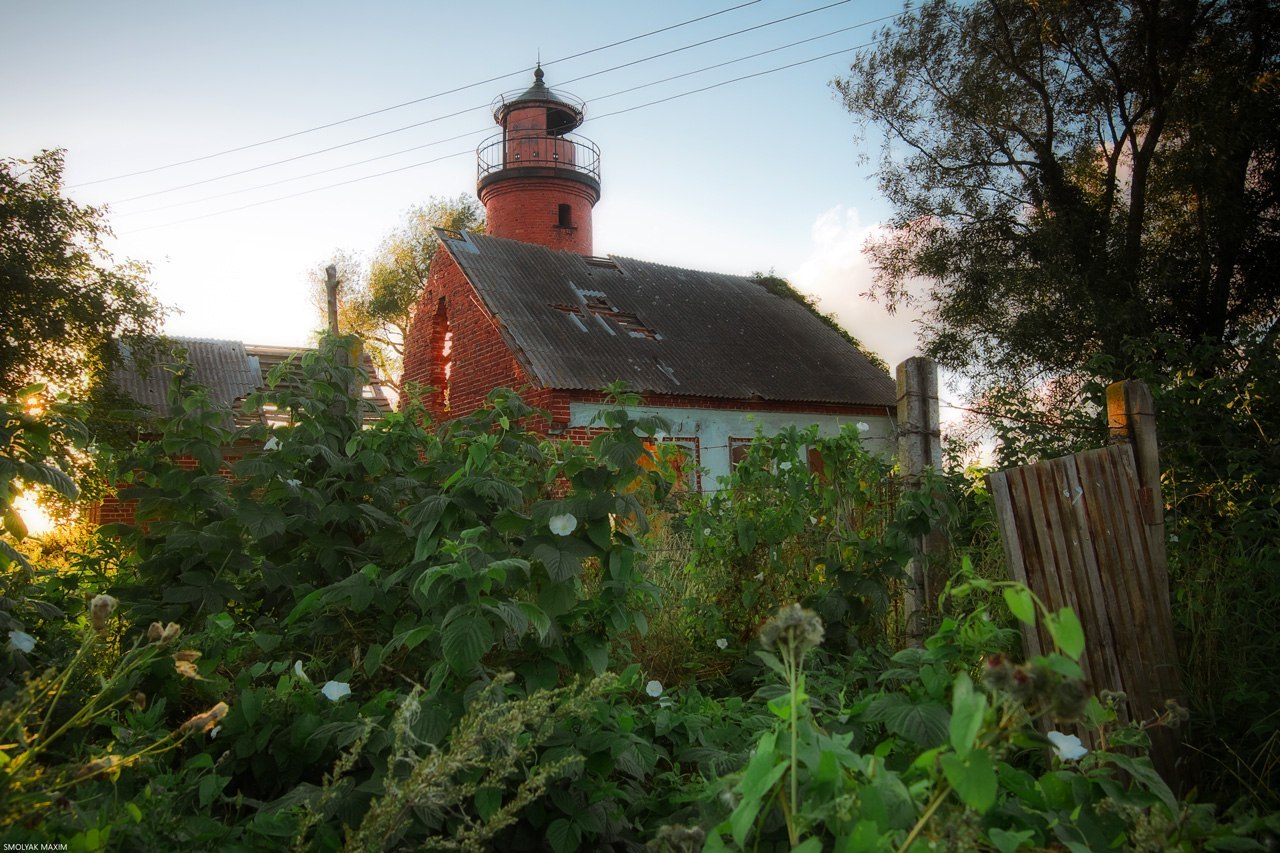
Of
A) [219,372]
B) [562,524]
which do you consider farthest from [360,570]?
[219,372]

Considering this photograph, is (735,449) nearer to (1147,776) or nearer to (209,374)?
(209,374)

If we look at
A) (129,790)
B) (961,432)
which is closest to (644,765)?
(129,790)

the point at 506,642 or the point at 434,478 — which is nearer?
the point at 506,642

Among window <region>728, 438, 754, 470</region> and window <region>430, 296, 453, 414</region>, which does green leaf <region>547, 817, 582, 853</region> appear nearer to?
window <region>728, 438, 754, 470</region>

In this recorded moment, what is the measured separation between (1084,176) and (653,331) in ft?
22.7

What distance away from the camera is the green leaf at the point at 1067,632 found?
3.63 ft

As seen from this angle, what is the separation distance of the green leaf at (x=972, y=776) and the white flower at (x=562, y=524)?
169 centimetres

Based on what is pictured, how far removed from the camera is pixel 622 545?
2.88 meters

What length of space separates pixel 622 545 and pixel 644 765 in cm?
70

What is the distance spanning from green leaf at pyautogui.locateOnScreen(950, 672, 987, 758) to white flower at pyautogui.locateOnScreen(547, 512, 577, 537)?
1.71 meters

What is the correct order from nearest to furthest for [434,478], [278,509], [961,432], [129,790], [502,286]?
[129,790] < [278,509] < [434,478] < [961,432] < [502,286]

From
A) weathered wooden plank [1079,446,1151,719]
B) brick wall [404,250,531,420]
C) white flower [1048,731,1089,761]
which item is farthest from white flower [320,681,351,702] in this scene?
brick wall [404,250,531,420]

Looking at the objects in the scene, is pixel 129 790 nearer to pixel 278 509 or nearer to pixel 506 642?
pixel 506 642

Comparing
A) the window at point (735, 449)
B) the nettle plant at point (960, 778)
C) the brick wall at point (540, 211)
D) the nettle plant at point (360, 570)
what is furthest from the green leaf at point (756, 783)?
the brick wall at point (540, 211)
